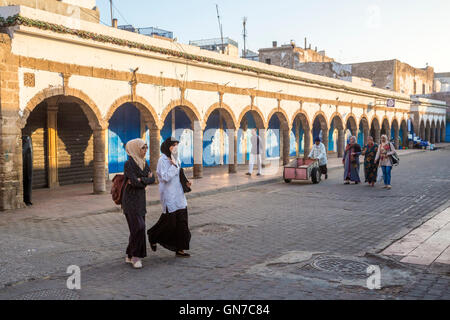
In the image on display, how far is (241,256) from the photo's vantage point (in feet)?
21.5

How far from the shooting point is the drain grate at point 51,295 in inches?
191

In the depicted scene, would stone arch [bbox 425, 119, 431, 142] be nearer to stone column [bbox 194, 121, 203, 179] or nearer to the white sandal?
stone column [bbox 194, 121, 203, 179]

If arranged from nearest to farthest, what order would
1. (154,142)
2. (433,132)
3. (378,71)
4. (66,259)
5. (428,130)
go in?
(66,259) < (154,142) < (428,130) < (433,132) < (378,71)

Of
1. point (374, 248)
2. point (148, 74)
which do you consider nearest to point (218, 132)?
point (148, 74)

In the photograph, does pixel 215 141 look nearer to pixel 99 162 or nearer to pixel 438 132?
pixel 99 162

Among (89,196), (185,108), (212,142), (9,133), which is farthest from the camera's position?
(212,142)

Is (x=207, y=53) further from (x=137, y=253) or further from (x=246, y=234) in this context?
(x=137, y=253)

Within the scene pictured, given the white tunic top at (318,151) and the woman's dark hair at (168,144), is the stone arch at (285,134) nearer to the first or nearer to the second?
the white tunic top at (318,151)

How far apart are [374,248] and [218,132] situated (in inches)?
654

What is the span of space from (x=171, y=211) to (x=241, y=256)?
46.4 inches

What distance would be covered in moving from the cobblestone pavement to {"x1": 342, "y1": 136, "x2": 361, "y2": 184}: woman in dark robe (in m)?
3.80

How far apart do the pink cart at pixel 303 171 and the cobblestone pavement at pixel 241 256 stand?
3884 mm

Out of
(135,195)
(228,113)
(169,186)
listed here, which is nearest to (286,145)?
(228,113)

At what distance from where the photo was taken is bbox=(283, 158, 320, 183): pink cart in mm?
15711
